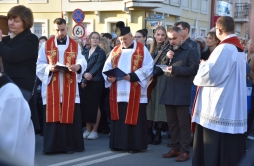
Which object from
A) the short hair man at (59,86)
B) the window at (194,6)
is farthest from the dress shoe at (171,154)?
the window at (194,6)

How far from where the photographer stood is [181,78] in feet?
23.4

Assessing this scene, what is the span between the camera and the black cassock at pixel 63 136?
25.0 ft

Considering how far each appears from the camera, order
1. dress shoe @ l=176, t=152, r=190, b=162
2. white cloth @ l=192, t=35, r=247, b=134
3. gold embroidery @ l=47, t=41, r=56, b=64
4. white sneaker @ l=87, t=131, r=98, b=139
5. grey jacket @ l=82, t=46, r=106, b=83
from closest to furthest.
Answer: white cloth @ l=192, t=35, r=247, b=134 < dress shoe @ l=176, t=152, r=190, b=162 < gold embroidery @ l=47, t=41, r=56, b=64 < grey jacket @ l=82, t=46, r=106, b=83 < white sneaker @ l=87, t=131, r=98, b=139

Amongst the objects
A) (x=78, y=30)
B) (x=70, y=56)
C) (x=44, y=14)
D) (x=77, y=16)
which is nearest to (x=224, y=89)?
(x=70, y=56)

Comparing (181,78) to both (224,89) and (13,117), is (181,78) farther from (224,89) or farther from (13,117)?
(13,117)

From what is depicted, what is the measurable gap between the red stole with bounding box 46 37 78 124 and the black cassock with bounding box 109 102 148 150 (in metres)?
0.75

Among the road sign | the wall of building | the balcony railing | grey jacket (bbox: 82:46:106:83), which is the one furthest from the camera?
the balcony railing

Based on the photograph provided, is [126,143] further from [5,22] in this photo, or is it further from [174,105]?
[5,22]

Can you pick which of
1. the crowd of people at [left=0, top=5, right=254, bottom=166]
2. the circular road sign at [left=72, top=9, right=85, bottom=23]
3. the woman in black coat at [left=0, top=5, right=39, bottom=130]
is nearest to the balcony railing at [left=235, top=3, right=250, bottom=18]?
the circular road sign at [left=72, top=9, right=85, bottom=23]

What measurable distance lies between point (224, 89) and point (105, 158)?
253 cm

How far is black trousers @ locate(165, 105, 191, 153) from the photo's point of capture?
713 cm

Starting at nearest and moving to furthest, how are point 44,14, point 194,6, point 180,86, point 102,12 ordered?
point 180,86 < point 102,12 < point 44,14 < point 194,6

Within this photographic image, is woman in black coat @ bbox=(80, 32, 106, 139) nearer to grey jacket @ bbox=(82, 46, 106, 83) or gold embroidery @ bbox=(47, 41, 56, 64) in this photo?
grey jacket @ bbox=(82, 46, 106, 83)

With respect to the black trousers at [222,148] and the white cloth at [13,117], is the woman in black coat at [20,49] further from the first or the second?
the white cloth at [13,117]
